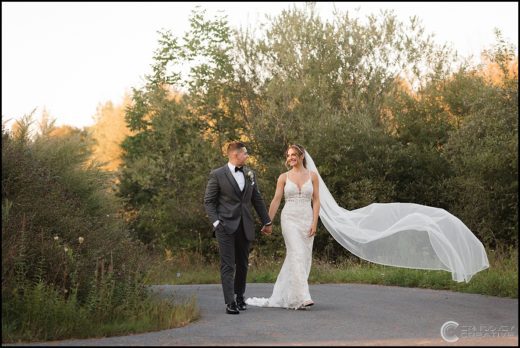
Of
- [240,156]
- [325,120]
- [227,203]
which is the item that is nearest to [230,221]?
[227,203]

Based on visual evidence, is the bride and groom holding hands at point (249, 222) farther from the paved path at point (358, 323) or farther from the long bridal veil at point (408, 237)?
the long bridal veil at point (408, 237)

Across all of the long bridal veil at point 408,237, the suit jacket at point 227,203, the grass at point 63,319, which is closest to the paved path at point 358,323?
the grass at point 63,319

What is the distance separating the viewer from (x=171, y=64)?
29234mm

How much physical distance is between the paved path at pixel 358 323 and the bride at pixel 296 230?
0.38m

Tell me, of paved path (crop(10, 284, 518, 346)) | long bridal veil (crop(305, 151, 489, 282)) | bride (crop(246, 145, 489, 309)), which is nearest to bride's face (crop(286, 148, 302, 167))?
bride (crop(246, 145, 489, 309))

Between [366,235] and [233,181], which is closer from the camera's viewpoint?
[233,181]

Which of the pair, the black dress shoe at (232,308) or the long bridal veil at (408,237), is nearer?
the black dress shoe at (232,308)

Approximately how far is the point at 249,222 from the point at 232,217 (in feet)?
1.01

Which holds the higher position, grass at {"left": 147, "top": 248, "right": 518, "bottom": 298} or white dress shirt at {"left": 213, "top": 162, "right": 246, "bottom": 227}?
white dress shirt at {"left": 213, "top": 162, "right": 246, "bottom": 227}

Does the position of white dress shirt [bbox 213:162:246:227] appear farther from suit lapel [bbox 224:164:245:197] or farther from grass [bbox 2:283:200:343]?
grass [bbox 2:283:200:343]

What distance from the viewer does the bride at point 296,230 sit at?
36.6 feet

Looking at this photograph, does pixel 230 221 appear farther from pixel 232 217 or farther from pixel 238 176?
pixel 238 176

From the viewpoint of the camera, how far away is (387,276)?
14688 mm

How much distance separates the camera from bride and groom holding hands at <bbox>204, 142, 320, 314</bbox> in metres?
10.6
